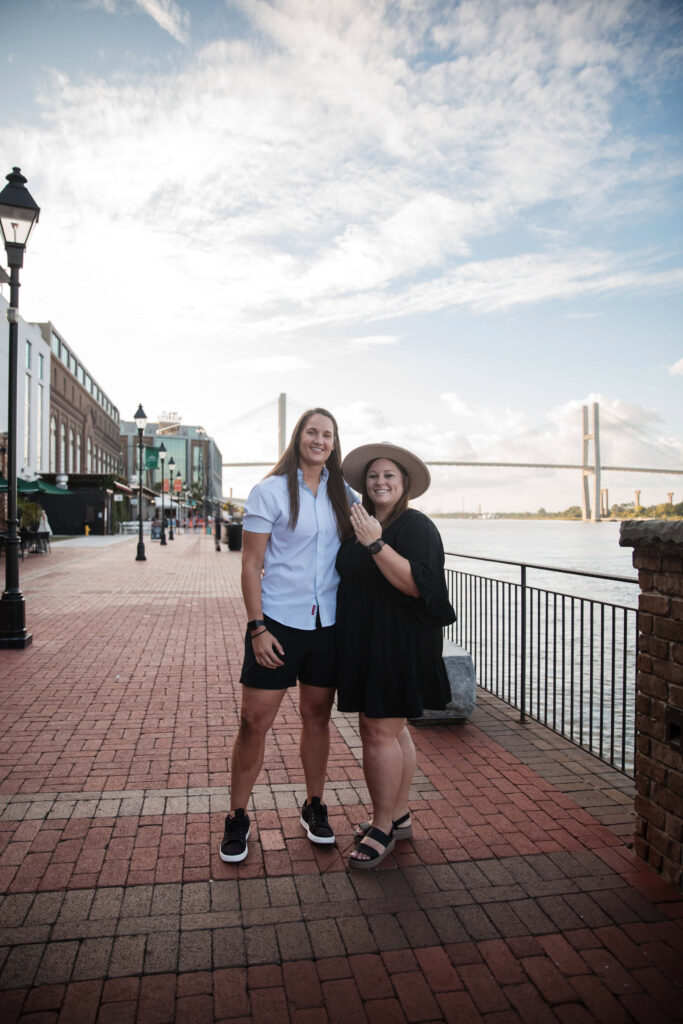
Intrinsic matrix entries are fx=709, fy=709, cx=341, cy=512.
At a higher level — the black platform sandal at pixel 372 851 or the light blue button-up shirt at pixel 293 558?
the light blue button-up shirt at pixel 293 558

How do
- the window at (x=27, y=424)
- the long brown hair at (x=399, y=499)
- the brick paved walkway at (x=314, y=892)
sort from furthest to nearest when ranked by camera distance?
the window at (x=27, y=424)
the long brown hair at (x=399, y=499)
the brick paved walkway at (x=314, y=892)

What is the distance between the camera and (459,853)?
2.98m

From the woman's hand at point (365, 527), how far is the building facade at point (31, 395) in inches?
1432

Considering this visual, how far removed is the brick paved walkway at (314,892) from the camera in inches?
83.1

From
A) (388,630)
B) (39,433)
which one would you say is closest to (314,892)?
(388,630)

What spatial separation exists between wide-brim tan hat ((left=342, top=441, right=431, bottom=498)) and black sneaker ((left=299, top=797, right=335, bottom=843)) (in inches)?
55.5

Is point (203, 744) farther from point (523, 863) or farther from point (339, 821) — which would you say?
point (523, 863)

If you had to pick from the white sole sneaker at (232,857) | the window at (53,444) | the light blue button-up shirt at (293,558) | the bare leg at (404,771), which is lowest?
the white sole sneaker at (232,857)

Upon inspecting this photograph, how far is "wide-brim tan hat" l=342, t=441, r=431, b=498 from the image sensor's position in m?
2.98

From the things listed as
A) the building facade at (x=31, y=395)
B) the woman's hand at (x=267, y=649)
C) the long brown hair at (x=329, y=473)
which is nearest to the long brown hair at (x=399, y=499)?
the long brown hair at (x=329, y=473)

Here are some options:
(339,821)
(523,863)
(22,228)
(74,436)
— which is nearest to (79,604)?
(22,228)

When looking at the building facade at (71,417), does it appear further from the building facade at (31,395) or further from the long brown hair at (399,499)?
the long brown hair at (399,499)

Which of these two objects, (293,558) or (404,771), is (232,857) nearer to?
(404,771)

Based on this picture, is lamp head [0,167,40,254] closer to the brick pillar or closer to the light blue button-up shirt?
the light blue button-up shirt
